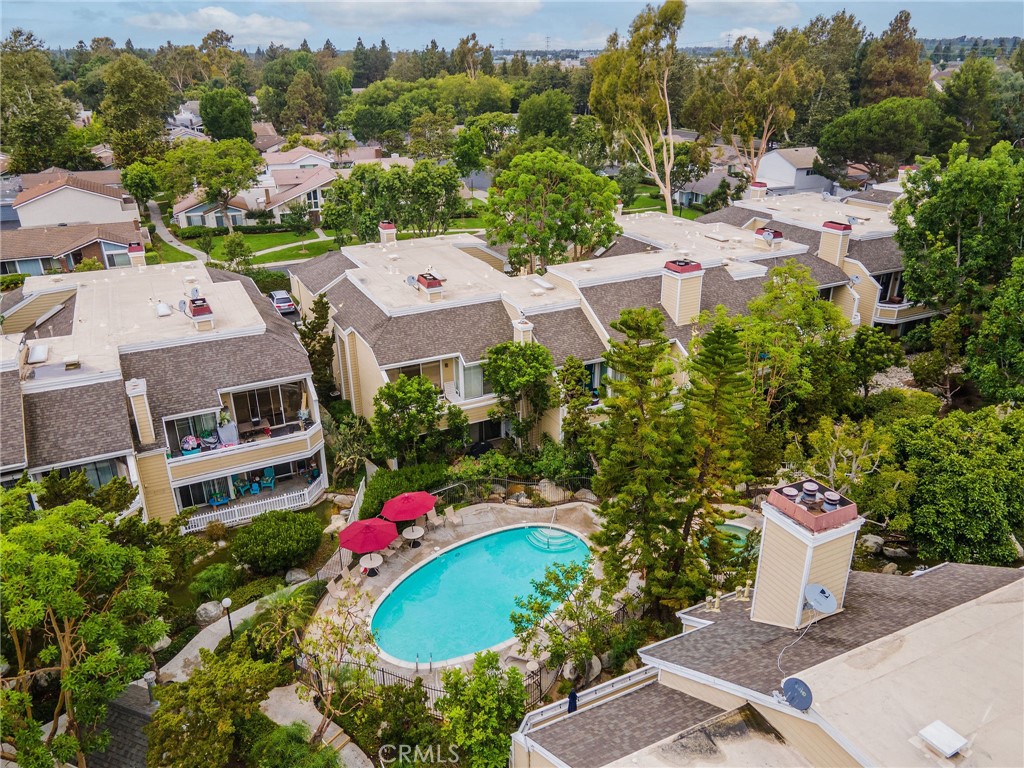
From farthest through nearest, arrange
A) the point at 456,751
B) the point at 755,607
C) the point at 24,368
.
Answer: the point at 24,368
the point at 456,751
the point at 755,607

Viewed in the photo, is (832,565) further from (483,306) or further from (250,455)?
(250,455)

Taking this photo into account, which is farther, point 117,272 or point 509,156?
point 509,156

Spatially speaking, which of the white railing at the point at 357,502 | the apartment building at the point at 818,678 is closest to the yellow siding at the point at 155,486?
the white railing at the point at 357,502

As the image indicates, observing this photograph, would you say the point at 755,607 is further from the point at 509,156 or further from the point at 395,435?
the point at 509,156

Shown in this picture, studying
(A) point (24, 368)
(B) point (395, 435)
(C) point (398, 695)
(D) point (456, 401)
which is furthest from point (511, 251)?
(C) point (398, 695)

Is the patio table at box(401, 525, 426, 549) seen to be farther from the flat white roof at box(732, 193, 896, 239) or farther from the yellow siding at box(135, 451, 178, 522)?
the flat white roof at box(732, 193, 896, 239)

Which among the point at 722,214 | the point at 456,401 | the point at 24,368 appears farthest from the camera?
the point at 722,214

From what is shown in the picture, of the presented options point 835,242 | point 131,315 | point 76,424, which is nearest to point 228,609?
point 76,424

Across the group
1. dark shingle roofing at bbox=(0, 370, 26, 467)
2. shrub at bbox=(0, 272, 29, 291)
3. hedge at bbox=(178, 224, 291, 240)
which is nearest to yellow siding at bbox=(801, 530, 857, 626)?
dark shingle roofing at bbox=(0, 370, 26, 467)
